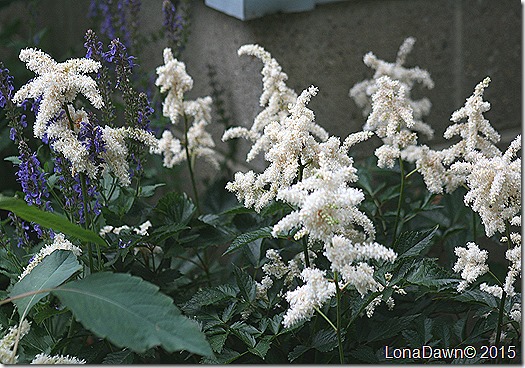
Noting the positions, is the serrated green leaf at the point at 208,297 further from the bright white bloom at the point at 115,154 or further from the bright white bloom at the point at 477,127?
the bright white bloom at the point at 477,127

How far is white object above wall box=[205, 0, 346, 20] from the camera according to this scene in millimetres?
1813

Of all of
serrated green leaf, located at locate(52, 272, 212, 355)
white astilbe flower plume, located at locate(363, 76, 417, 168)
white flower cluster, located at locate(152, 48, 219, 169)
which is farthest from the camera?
white flower cluster, located at locate(152, 48, 219, 169)

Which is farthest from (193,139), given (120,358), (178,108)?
(120,358)

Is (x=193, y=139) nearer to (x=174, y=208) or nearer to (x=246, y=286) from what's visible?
(x=174, y=208)

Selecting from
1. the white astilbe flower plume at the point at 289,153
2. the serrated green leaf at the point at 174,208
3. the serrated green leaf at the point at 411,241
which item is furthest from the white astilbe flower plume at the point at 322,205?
the serrated green leaf at the point at 174,208

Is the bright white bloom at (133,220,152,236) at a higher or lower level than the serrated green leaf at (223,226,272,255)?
lower

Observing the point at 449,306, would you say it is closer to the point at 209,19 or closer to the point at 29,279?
the point at 29,279

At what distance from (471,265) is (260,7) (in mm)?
914

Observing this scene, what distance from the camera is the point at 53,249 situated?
4.02 feet

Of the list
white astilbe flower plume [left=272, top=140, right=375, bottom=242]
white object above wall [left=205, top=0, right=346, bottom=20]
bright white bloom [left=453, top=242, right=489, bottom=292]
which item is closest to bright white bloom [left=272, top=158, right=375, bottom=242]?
white astilbe flower plume [left=272, top=140, right=375, bottom=242]

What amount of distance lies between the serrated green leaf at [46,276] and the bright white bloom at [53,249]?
4 centimetres

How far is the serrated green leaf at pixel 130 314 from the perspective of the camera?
0.92 meters

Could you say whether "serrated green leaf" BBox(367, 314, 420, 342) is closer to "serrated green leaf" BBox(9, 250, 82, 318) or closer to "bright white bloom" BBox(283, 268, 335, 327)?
"bright white bloom" BBox(283, 268, 335, 327)

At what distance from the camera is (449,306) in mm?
1355
